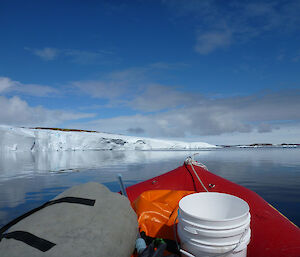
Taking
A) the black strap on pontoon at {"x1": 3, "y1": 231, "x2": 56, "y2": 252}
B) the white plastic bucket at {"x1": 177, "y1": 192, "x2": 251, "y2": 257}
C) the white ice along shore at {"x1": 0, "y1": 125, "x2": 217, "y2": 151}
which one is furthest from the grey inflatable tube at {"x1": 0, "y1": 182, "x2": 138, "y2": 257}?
the white ice along shore at {"x1": 0, "y1": 125, "x2": 217, "y2": 151}

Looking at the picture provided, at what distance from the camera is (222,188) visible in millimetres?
3482

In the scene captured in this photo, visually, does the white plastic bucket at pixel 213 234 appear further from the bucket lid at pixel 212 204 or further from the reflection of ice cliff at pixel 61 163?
the reflection of ice cliff at pixel 61 163

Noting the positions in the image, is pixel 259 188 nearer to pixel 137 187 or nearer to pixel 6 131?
pixel 137 187

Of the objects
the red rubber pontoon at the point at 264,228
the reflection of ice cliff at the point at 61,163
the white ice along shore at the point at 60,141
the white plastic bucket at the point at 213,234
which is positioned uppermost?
the white ice along shore at the point at 60,141

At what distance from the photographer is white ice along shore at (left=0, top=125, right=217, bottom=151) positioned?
35.9 metres

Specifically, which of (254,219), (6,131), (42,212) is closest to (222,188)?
(254,219)

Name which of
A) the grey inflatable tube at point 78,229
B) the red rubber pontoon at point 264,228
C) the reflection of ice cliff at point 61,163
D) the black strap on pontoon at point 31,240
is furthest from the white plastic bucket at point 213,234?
the reflection of ice cliff at point 61,163

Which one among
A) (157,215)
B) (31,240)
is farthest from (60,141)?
(31,240)

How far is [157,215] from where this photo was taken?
7.41 ft

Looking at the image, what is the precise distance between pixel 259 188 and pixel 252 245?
16.8 feet

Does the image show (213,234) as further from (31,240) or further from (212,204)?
(31,240)

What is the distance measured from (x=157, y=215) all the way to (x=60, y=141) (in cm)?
3903

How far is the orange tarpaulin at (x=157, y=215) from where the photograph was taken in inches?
84.4

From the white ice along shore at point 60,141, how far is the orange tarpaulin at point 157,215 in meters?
38.0
